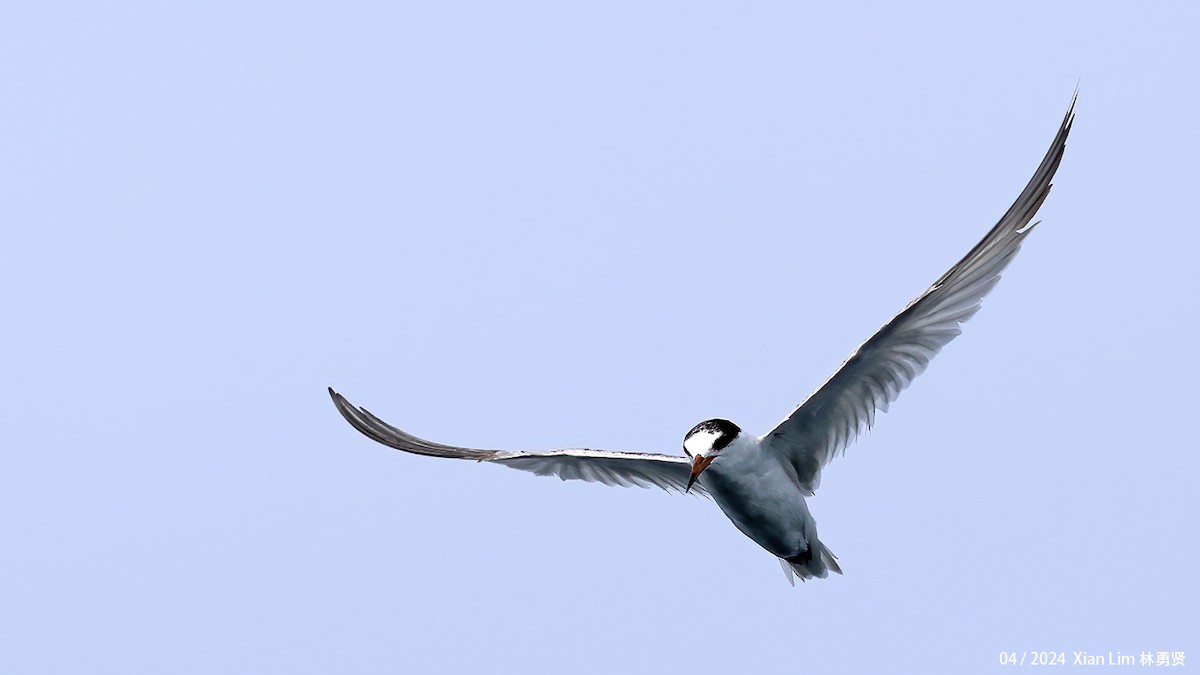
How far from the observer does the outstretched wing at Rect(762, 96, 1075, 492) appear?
1244 centimetres

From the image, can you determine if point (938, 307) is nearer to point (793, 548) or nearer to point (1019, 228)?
point (1019, 228)

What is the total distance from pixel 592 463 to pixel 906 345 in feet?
11.5

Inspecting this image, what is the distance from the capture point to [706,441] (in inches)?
502

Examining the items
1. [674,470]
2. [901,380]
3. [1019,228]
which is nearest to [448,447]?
[674,470]

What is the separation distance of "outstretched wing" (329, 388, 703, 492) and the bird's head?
0.78 m

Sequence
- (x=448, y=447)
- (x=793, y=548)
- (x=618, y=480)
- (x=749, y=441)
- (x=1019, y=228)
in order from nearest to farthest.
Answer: (x=1019, y=228), (x=749, y=441), (x=793, y=548), (x=618, y=480), (x=448, y=447)

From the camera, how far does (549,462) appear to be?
14.8 metres

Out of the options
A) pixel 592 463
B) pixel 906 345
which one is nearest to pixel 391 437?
pixel 592 463

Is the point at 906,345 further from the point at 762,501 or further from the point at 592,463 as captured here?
the point at 592,463

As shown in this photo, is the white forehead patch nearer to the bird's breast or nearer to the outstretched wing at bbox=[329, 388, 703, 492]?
the bird's breast

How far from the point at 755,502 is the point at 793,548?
1.00 metres

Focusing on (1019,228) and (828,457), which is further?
(828,457)

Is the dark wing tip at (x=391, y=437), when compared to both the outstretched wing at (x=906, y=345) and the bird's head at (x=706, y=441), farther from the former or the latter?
the outstretched wing at (x=906, y=345)

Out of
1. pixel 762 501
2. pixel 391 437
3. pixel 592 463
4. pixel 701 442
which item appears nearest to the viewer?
pixel 701 442
